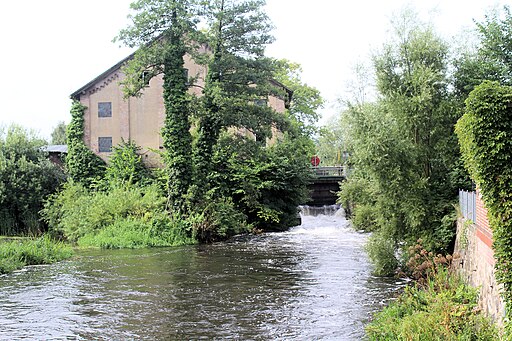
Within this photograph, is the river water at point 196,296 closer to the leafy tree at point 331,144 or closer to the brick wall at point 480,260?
Answer: the brick wall at point 480,260

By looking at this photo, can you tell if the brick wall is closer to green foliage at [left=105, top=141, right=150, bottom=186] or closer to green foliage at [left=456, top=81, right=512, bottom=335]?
green foliage at [left=456, top=81, right=512, bottom=335]

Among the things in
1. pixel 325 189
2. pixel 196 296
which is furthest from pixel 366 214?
pixel 325 189

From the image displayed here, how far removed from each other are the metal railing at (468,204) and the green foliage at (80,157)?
25.0m

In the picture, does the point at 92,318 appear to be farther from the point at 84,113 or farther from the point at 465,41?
the point at 84,113

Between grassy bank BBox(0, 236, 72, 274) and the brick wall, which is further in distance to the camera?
grassy bank BBox(0, 236, 72, 274)

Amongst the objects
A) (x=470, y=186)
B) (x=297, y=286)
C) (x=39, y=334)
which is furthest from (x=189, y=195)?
(x=39, y=334)

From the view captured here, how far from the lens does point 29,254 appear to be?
19.8 m

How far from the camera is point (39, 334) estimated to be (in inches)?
433

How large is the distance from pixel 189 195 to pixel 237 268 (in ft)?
30.0

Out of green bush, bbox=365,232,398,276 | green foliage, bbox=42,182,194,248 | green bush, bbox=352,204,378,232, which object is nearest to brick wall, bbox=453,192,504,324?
green bush, bbox=365,232,398,276

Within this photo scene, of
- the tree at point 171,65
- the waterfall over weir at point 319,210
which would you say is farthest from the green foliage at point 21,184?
the waterfall over weir at point 319,210

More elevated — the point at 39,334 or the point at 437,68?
the point at 437,68

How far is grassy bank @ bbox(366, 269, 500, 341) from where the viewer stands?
8.73 m

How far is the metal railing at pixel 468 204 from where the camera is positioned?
1322 centimetres
